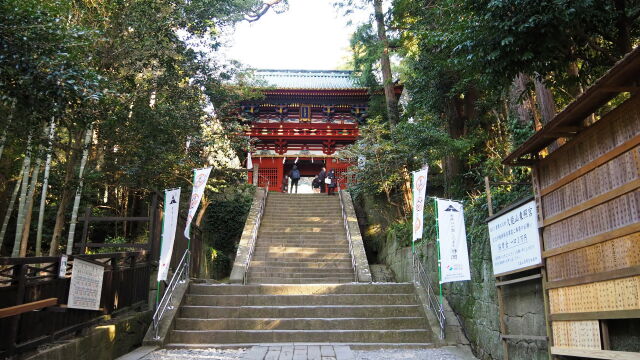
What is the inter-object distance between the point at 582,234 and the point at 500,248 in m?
1.48

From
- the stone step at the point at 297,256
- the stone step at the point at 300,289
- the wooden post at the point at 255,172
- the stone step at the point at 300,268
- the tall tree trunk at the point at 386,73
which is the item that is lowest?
the stone step at the point at 300,289

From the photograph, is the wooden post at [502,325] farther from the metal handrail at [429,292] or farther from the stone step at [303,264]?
the stone step at [303,264]

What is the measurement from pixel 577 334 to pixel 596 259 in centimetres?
74

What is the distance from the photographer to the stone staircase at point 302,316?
6.81m

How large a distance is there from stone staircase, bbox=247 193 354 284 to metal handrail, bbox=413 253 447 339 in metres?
1.87

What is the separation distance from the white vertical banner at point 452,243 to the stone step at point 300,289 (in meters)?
1.85

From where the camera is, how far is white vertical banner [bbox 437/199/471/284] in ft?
20.7

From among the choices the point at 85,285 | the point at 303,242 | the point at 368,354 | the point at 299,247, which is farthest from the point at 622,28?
the point at 303,242

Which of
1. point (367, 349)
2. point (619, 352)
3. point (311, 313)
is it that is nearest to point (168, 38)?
point (311, 313)

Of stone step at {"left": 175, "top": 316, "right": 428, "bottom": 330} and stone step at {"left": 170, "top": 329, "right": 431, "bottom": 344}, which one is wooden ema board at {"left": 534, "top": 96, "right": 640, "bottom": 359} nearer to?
stone step at {"left": 170, "top": 329, "right": 431, "bottom": 344}

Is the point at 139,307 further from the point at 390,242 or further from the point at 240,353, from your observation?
the point at 390,242

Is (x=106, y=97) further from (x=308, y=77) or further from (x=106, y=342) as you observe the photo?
(x=308, y=77)

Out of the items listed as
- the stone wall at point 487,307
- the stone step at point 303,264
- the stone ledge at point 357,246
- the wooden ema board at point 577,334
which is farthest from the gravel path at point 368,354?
the stone step at point 303,264

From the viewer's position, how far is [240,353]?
6137 mm
